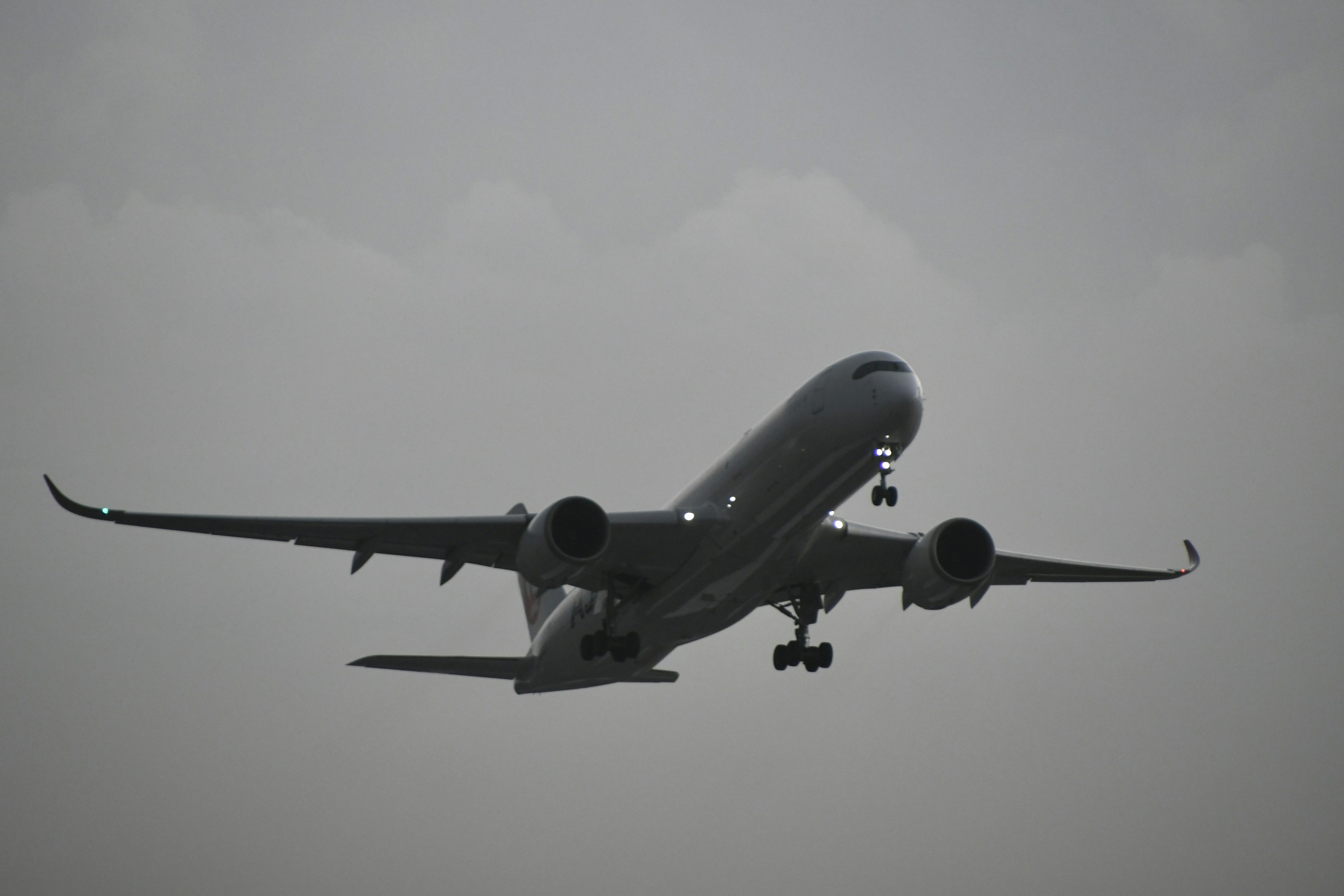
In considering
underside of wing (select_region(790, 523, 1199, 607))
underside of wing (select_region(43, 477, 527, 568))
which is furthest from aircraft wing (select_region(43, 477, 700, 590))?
underside of wing (select_region(790, 523, 1199, 607))

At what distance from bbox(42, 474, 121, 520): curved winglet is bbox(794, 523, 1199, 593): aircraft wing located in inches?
529

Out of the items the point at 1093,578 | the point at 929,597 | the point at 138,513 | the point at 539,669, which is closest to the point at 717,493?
the point at 929,597

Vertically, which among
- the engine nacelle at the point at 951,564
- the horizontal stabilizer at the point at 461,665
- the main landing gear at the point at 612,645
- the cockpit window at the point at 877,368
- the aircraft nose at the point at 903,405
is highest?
the cockpit window at the point at 877,368

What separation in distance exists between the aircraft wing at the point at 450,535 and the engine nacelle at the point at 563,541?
673 millimetres

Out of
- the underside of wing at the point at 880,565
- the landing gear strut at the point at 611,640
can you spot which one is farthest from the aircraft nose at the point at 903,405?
the landing gear strut at the point at 611,640

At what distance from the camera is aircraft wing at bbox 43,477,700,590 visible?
80.4 feet

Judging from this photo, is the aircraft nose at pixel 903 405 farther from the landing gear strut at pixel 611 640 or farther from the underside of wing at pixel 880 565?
the landing gear strut at pixel 611 640

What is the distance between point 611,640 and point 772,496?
5.74 m

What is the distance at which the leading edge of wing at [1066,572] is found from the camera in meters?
30.8

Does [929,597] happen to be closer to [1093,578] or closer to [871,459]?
[871,459]

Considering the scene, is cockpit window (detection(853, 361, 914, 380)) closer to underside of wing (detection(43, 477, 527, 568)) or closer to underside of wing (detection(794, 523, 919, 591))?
underside of wing (detection(794, 523, 919, 591))

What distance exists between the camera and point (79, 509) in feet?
75.0

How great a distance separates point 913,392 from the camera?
73.5 feet

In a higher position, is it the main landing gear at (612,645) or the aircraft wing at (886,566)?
the aircraft wing at (886,566)
